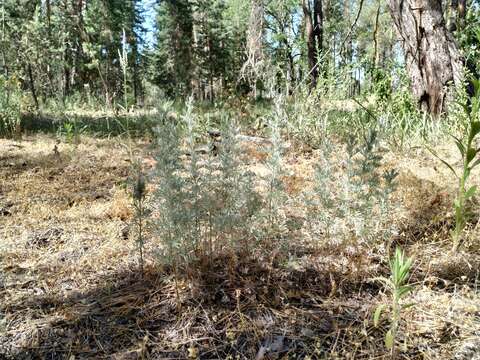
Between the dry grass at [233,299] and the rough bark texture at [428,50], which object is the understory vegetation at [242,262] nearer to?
the dry grass at [233,299]

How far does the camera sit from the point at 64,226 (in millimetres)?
2576

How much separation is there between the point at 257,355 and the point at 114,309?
2.32 ft

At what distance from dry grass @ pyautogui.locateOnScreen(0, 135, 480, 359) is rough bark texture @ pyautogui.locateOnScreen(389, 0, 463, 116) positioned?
197cm

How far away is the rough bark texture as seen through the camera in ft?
12.2

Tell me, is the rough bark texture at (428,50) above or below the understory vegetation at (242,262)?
above

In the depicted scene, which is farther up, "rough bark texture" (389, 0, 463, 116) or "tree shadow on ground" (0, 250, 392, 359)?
"rough bark texture" (389, 0, 463, 116)

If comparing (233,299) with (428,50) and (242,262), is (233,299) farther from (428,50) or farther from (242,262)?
(428,50)

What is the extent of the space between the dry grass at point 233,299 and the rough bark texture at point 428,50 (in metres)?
1.97

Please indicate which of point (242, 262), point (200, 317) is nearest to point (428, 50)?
point (242, 262)

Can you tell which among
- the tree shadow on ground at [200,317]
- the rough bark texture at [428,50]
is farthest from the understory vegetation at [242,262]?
the rough bark texture at [428,50]

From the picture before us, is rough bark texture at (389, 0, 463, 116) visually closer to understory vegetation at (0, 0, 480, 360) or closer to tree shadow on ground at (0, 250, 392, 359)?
understory vegetation at (0, 0, 480, 360)

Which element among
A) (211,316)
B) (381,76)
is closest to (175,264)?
(211,316)

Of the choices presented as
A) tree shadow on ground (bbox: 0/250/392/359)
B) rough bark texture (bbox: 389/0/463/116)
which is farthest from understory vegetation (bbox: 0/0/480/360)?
rough bark texture (bbox: 389/0/463/116)

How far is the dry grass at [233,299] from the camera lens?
1.46 meters
